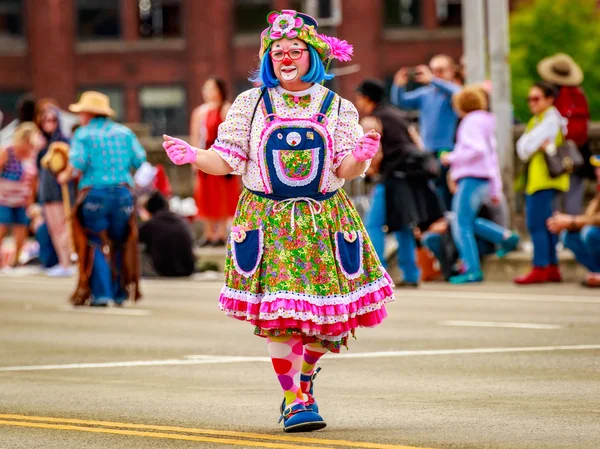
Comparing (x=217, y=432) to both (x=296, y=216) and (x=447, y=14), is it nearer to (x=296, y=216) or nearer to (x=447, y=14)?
(x=296, y=216)

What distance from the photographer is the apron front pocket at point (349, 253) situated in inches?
324

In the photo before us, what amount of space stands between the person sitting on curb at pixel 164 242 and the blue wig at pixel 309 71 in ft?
37.4

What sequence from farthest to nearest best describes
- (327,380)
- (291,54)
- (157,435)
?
1. (327,380)
2. (291,54)
3. (157,435)

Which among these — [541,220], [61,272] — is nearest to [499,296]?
[541,220]

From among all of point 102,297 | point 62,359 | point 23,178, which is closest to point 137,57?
point 23,178

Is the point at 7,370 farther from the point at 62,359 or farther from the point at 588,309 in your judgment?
the point at 588,309

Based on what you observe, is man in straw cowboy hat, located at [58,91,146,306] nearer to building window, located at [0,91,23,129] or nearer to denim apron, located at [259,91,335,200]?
denim apron, located at [259,91,335,200]

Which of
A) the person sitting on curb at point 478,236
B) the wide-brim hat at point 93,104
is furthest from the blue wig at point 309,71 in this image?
the person sitting on curb at point 478,236

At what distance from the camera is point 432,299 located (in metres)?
16.4

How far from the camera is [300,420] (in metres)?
8.04

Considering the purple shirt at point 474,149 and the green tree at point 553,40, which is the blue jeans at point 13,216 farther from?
the green tree at point 553,40

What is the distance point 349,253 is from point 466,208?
9.78 metres

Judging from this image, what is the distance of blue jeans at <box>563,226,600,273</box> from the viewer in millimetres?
16781

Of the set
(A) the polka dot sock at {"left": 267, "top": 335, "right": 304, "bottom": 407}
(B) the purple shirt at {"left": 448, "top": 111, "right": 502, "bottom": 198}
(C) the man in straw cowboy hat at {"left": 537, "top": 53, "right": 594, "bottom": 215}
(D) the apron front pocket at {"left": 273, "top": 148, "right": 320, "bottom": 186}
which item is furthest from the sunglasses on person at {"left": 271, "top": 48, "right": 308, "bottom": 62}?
(C) the man in straw cowboy hat at {"left": 537, "top": 53, "right": 594, "bottom": 215}
